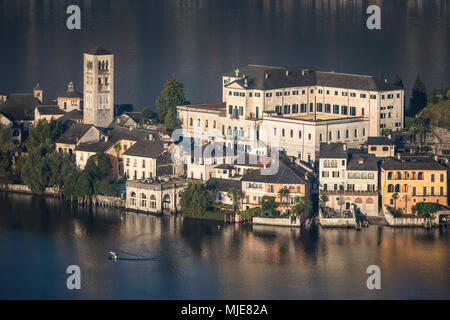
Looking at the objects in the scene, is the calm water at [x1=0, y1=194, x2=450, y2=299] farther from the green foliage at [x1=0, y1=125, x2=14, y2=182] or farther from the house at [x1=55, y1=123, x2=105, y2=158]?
the house at [x1=55, y1=123, x2=105, y2=158]

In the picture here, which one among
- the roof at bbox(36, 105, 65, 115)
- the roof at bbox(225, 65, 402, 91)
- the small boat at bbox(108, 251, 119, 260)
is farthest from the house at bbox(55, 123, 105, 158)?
the small boat at bbox(108, 251, 119, 260)

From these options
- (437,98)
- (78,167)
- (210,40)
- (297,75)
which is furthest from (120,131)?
(210,40)

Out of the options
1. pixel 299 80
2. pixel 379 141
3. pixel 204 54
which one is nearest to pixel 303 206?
pixel 379 141

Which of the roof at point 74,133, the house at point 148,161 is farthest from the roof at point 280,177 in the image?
the roof at point 74,133

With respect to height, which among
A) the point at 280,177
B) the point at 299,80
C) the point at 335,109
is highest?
the point at 299,80

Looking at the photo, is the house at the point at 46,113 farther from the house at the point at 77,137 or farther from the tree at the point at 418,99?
the tree at the point at 418,99

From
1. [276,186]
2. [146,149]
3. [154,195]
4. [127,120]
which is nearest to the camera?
[276,186]

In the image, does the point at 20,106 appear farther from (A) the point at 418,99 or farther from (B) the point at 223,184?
(A) the point at 418,99
